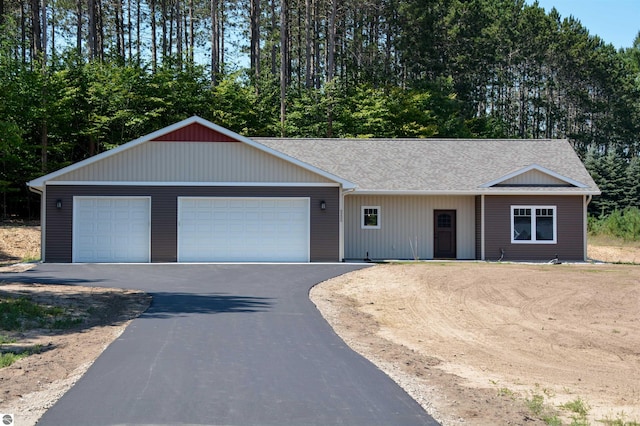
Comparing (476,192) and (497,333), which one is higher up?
(476,192)

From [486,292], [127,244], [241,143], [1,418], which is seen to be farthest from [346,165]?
[1,418]

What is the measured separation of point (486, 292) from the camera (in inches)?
697

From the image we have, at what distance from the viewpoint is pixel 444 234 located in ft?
89.7

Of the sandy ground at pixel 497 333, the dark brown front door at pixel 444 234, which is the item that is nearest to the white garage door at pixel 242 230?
the sandy ground at pixel 497 333

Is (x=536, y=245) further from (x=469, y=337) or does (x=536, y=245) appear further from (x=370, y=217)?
(x=469, y=337)

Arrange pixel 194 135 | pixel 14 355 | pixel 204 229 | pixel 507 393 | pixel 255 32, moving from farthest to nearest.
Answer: pixel 255 32
pixel 194 135
pixel 204 229
pixel 14 355
pixel 507 393

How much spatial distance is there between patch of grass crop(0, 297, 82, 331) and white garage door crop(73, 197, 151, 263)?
10.0 m

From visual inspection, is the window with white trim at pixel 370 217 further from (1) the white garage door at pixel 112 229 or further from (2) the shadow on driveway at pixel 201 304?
(2) the shadow on driveway at pixel 201 304

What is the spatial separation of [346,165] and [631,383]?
2023 cm

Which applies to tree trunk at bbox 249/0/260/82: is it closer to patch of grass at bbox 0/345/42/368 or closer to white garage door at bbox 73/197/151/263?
white garage door at bbox 73/197/151/263

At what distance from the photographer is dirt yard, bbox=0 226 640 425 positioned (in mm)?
7758

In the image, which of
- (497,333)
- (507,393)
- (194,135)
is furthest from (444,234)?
(507,393)

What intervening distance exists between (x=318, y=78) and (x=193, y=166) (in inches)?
1339

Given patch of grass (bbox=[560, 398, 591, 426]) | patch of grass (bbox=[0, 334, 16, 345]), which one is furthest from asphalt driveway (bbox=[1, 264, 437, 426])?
patch of grass (bbox=[0, 334, 16, 345])
